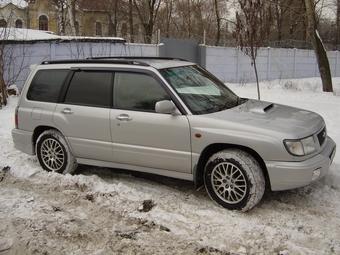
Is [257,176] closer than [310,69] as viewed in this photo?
Yes

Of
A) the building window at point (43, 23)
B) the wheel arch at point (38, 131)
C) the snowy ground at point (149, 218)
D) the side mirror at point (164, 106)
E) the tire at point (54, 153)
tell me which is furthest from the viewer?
the building window at point (43, 23)

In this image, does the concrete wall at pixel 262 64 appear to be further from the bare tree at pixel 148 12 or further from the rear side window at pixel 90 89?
the rear side window at pixel 90 89

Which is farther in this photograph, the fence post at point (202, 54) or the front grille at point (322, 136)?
the fence post at point (202, 54)

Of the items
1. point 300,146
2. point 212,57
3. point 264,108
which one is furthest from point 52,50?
point 300,146

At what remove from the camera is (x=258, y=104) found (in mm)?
5398

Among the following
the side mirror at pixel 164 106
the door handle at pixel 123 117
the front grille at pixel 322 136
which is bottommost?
the front grille at pixel 322 136

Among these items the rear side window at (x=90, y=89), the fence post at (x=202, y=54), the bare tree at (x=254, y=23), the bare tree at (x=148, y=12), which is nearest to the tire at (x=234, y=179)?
the rear side window at (x=90, y=89)

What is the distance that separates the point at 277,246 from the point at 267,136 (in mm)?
1171

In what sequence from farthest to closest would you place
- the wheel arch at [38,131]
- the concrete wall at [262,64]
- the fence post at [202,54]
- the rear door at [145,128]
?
the concrete wall at [262,64] → the fence post at [202,54] → the wheel arch at [38,131] → the rear door at [145,128]

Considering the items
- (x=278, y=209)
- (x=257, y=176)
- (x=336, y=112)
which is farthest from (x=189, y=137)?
(x=336, y=112)

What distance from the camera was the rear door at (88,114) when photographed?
525 centimetres

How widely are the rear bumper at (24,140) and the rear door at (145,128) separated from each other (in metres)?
1.57

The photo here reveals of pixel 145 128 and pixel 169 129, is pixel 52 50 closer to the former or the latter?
pixel 145 128

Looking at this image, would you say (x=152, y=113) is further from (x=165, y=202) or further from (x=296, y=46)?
(x=296, y=46)
